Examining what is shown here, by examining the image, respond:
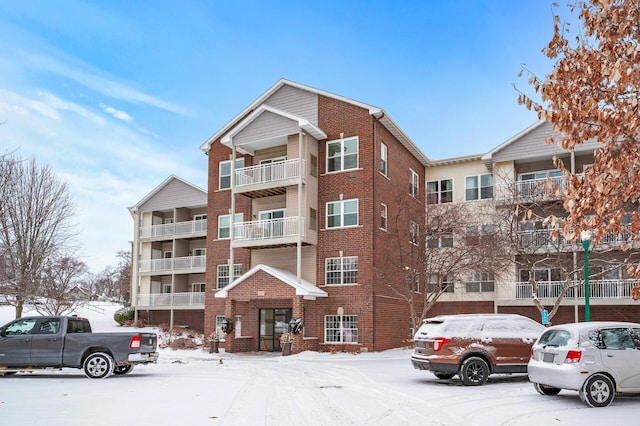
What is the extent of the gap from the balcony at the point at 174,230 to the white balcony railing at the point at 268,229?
11.2m

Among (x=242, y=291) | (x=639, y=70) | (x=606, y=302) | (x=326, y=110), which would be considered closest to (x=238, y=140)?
(x=326, y=110)

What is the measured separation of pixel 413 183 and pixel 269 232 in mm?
10347

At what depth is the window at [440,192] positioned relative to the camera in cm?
3700

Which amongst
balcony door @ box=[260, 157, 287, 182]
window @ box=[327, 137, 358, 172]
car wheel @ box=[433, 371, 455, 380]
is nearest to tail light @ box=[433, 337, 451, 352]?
car wheel @ box=[433, 371, 455, 380]

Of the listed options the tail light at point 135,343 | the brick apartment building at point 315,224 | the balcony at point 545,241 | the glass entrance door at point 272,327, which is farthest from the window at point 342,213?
the tail light at point 135,343

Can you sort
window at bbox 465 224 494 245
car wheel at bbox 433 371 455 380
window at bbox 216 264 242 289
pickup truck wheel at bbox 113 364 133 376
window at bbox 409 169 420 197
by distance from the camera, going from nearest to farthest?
car wheel at bbox 433 371 455 380 → pickup truck wheel at bbox 113 364 133 376 → window at bbox 465 224 494 245 → window at bbox 216 264 242 289 → window at bbox 409 169 420 197

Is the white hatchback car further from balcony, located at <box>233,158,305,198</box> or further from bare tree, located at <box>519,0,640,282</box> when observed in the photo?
balcony, located at <box>233,158,305,198</box>

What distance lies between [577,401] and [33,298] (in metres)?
23.4

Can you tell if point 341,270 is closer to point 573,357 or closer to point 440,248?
point 440,248

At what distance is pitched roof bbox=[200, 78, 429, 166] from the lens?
29334 millimetres

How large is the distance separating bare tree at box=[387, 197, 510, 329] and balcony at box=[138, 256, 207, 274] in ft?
48.6

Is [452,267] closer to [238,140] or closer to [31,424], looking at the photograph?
[238,140]

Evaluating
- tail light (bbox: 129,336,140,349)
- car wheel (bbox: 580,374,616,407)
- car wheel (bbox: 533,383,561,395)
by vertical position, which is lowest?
car wheel (bbox: 533,383,561,395)

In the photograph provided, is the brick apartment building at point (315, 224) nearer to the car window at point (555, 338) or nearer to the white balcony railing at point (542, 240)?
the white balcony railing at point (542, 240)
